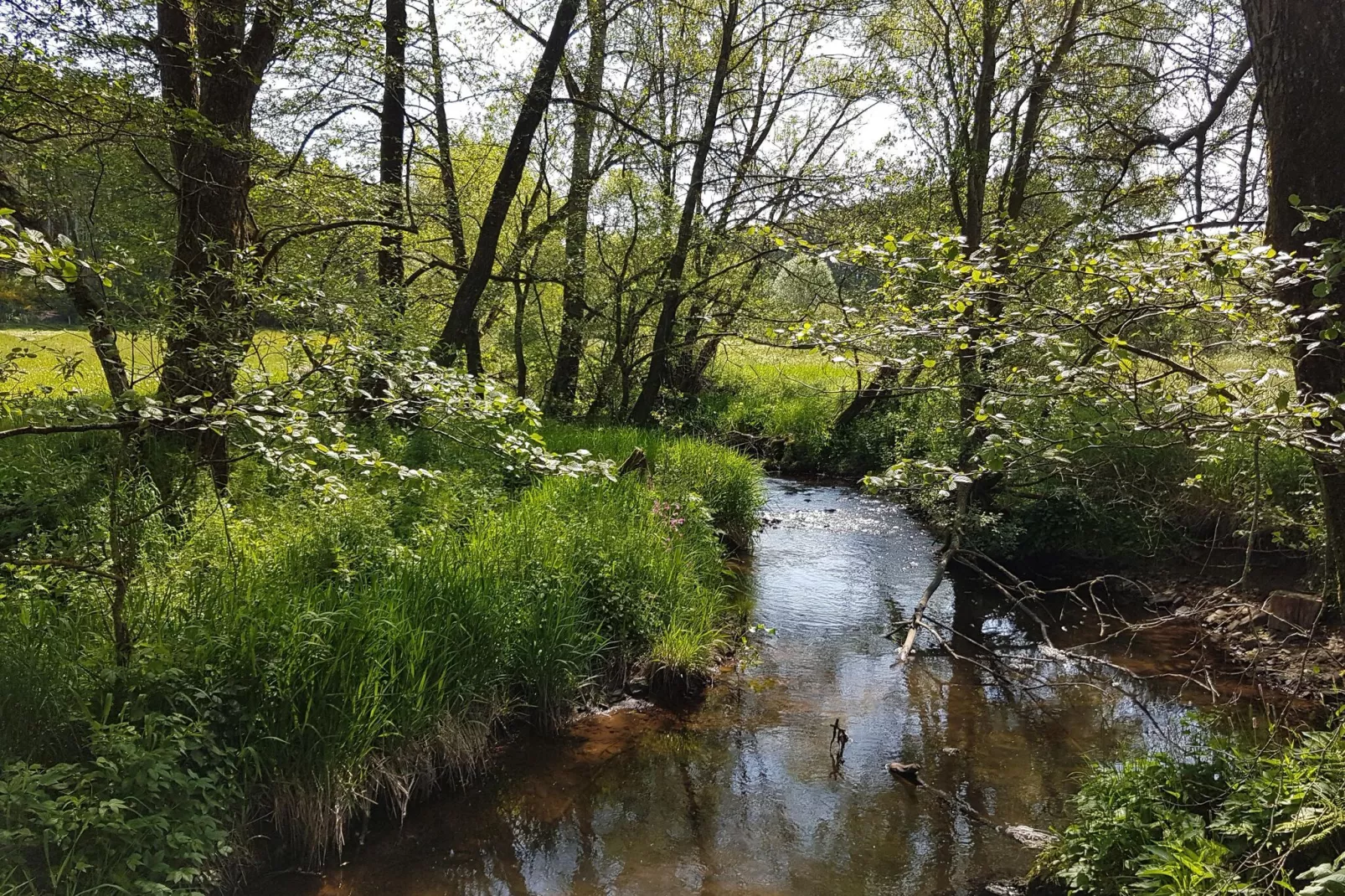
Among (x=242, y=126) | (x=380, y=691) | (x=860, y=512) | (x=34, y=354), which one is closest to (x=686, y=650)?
(x=380, y=691)

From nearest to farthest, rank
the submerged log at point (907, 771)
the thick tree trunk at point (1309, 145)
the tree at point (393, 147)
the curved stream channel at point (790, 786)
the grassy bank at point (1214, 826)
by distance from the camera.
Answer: the grassy bank at point (1214, 826) < the thick tree trunk at point (1309, 145) < the curved stream channel at point (790, 786) < the submerged log at point (907, 771) < the tree at point (393, 147)

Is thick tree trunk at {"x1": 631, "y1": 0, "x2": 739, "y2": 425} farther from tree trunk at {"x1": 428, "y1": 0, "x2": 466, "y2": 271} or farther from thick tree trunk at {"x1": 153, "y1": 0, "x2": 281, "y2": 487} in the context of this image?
thick tree trunk at {"x1": 153, "y1": 0, "x2": 281, "y2": 487}

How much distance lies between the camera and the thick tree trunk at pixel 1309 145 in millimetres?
3703

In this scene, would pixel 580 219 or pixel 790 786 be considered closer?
pixel 790 786

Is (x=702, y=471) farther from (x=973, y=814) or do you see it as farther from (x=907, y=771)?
(x=973, y=814)

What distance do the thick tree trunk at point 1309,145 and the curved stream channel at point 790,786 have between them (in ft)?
7.13

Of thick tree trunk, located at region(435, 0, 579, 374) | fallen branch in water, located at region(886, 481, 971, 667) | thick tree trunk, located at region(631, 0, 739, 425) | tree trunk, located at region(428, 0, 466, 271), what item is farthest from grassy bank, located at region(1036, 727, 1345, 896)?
tree trunk, located at region(428, 0, 466, 271)

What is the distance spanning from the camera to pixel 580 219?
42.2 feet

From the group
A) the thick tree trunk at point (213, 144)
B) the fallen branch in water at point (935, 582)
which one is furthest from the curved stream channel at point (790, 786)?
the thick tree trunk at point (213, 144)

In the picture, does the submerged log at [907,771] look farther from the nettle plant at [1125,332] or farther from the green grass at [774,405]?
the green grass at [774,405]

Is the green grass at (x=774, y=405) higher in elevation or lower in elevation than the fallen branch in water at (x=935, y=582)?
higher

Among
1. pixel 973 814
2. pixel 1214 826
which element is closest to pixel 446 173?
pixel 973 814

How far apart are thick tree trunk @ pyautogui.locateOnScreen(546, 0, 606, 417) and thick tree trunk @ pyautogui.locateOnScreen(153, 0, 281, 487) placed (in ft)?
20.9

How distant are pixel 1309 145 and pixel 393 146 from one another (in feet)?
35.4
